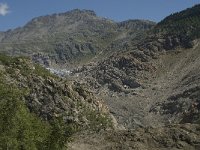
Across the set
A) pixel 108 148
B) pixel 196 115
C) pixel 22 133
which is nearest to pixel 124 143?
pixel 108 148

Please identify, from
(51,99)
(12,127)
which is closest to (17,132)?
(12,127)

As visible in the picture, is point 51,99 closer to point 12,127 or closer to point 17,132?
point 17,132

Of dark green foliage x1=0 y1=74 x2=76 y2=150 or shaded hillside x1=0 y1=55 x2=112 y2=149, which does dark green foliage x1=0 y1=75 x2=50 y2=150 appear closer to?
dark green foliage x1=0 y1=74 x2=76 y2=150

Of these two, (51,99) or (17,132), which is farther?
(51,99)

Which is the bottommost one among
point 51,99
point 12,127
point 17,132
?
point 51,99

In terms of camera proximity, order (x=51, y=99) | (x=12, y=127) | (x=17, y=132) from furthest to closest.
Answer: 1. (x=51, y=99)
2. (x=17, y=132)
3. (x=12, y=127)

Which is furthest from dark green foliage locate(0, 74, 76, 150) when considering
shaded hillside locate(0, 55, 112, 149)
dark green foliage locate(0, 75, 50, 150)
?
shaded hillside locate(0, 55, 112, 149)

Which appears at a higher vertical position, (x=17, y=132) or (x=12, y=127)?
(x=12, y=127)

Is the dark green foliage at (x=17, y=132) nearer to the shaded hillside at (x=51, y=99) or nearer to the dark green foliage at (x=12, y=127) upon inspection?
the dark green foliage at (x=12, y=127)

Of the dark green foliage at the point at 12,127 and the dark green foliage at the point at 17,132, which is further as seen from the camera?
the dark green foliage at the point at 17,132

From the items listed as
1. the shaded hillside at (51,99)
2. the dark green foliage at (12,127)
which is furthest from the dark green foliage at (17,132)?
the shaded hillside at (51,99)

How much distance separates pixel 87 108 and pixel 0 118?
74.6 m

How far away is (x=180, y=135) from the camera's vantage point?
6681 centimetres

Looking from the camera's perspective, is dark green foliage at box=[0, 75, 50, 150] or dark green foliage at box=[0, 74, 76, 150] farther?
dark green foliage at box=[0, 74, 76, 150]
